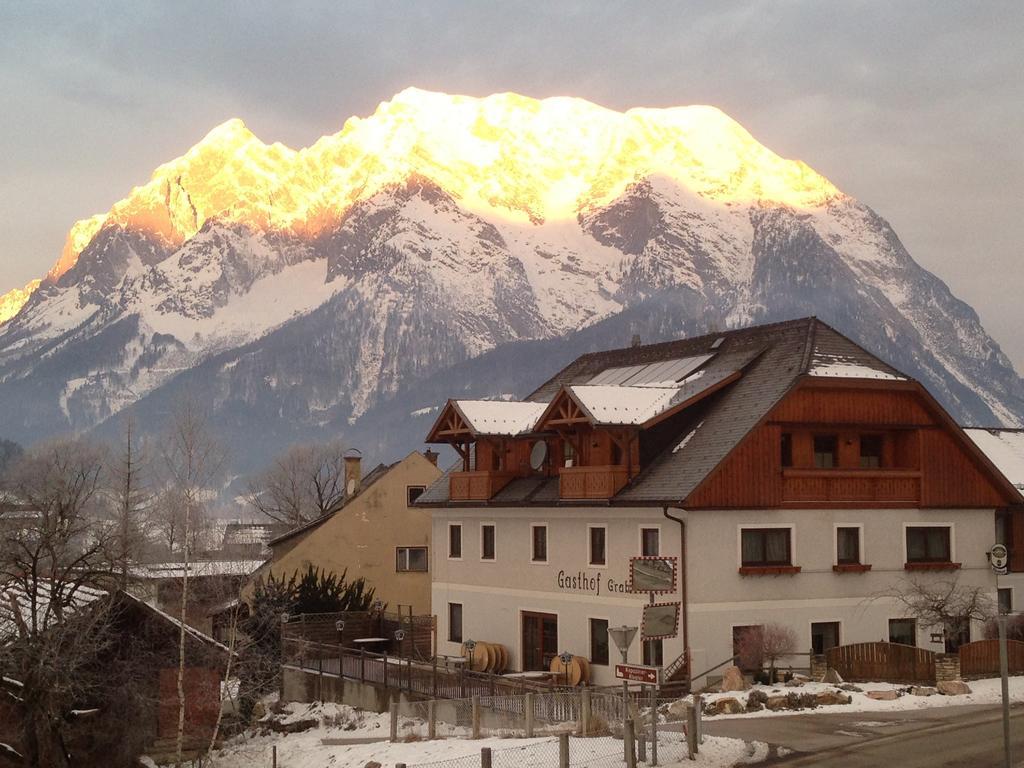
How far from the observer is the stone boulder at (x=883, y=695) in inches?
1470

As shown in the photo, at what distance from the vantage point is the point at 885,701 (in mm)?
37062

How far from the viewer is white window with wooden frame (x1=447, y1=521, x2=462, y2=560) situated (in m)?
55.5

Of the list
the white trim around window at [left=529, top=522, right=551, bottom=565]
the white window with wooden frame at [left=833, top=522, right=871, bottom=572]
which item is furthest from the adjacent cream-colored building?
the white window with wooden frame at [left=833, top=522, right=871, bottom=572]

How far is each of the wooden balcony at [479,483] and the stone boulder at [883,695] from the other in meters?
18.5

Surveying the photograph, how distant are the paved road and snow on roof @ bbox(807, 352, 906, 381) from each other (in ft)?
42.5

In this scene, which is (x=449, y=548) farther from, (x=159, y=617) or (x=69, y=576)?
(x=69, y=576)

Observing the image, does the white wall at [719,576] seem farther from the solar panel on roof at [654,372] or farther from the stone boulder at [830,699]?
the solar panel on roof at [654,372]

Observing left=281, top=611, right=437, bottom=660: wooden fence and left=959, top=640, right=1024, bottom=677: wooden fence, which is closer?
left=959, top=640, right=1024, bottom=677: wooden fence

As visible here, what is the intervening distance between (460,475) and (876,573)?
16278mm

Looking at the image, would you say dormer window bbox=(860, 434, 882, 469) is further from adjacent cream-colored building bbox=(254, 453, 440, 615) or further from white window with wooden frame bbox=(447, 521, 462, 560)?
adjacent cream-colored building bbox=(254, 453, 440, 615)

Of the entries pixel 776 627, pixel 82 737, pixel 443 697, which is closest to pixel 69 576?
pixel 82 737

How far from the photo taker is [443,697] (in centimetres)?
4300

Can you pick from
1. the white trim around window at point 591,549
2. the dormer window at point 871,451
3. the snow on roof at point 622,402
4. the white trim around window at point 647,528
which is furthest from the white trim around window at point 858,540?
the white trim around window at point 591,549

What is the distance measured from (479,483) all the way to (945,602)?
17.7m
